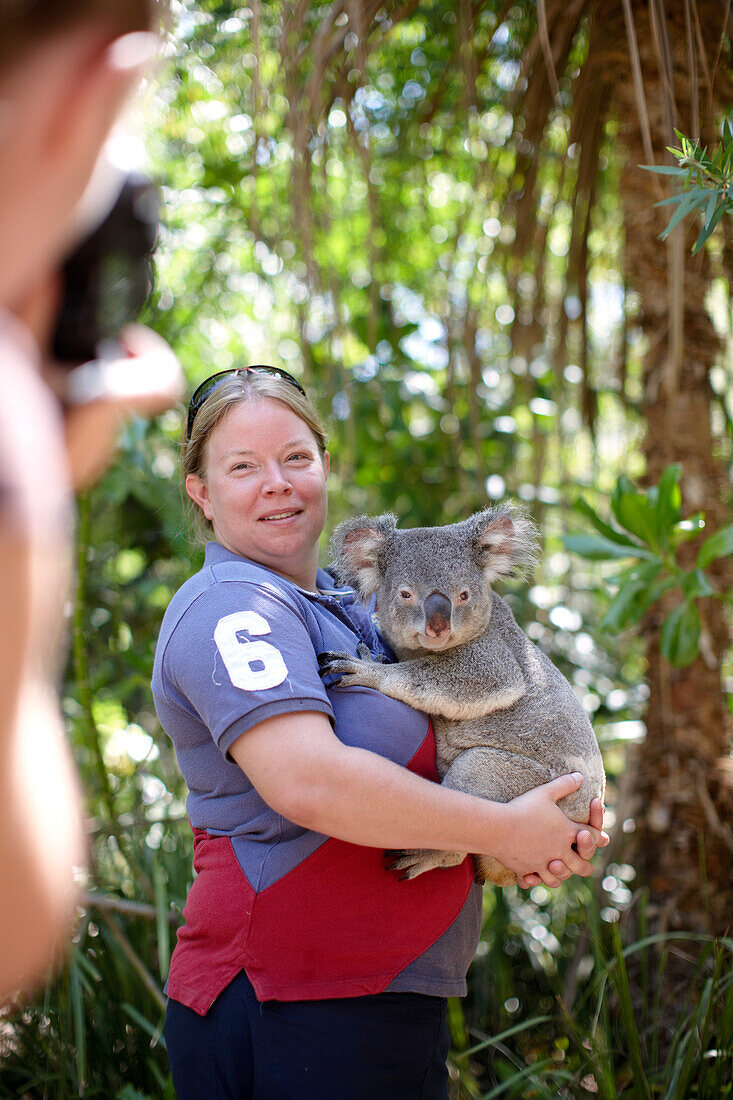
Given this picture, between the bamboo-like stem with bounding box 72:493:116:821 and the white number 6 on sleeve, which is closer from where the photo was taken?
the white number 6 on sleeve

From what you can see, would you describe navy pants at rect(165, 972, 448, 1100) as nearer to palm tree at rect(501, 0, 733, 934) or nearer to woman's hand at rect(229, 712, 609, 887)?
woman's hand at rect(229, 712, 609, 887)

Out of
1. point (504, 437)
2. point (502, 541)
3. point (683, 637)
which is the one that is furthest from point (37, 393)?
point (504, 437)

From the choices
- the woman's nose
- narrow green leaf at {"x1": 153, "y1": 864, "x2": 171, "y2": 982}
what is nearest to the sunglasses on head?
the woman's nose

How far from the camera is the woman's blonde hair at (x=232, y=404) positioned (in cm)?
173

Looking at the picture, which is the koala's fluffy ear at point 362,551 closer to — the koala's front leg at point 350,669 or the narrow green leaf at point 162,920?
the koala's front leg at point 350,669

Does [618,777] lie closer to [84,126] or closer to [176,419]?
[176,419]

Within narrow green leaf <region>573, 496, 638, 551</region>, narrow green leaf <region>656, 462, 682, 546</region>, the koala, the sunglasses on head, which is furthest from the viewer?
narrow green leaf <region>573, 496, 638, 551</region>

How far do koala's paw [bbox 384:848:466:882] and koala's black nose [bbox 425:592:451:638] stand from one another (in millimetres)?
452

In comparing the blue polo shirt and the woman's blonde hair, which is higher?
the woman's blonde hair

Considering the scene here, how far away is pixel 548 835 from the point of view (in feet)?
4.80

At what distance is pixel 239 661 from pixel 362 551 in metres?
0.79

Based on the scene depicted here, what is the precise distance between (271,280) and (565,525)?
5.86ft

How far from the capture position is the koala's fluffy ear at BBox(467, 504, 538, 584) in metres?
1.97

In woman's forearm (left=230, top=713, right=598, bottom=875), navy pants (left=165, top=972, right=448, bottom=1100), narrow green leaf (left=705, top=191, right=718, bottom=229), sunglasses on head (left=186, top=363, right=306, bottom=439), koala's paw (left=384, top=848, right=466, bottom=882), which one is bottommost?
navy pants (left=165, top=972, right=448, bottom=1100)
